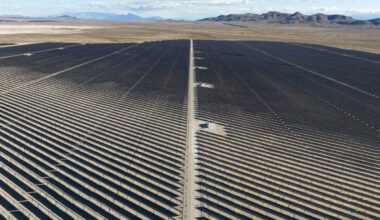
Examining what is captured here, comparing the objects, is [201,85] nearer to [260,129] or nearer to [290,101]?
[290,101]

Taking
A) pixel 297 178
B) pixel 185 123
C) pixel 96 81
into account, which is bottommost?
pixel 297 178

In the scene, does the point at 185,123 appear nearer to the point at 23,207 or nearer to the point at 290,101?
the point at 23,207

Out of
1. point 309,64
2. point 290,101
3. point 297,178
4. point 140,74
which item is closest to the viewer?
point 297,178

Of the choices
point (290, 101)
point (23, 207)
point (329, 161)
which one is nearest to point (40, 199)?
point (23, 207)

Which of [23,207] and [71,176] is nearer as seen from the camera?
[23,207]

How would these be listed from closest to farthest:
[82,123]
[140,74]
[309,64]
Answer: [82,123]
[140,74]
[309,64]

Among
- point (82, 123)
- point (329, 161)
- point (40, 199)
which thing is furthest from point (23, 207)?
point (329, 161)

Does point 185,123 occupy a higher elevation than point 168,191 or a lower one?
higher
